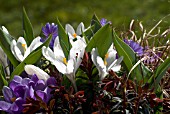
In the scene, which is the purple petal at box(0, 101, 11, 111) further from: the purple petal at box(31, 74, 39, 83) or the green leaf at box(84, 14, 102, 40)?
the green leaf at box(84, 14, 102, 40)

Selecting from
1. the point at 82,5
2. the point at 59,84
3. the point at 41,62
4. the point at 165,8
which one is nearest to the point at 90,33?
the point at 41,62

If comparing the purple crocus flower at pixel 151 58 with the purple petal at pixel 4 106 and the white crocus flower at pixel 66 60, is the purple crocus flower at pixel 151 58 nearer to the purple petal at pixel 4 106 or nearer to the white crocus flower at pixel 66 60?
the white crocus flower at pixel 66 60

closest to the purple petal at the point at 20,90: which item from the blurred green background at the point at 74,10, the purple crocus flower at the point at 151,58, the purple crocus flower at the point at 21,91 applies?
the purple crocus flower at the point at 21,91

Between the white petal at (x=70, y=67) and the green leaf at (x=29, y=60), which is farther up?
the green leaf at (x=29, y=60)

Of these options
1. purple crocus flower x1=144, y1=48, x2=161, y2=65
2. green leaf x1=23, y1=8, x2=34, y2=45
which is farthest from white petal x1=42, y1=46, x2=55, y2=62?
purple crocus flower x1=144, y1=48, x2=161, y2=65

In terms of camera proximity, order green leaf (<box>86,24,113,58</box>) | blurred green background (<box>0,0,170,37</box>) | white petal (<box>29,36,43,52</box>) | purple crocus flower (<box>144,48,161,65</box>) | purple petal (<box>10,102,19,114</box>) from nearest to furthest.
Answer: purple petal (<box>10,102,19,114</box>), green leaf (<box>86,24,113,58</box>), white petal (<box>29,36,43,52</box>), purple crocus flower (<box>144,48,161,65</box>), blurred green background (<box>0,0,170,37</box>)

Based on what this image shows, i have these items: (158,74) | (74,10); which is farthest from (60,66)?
(74,10)
